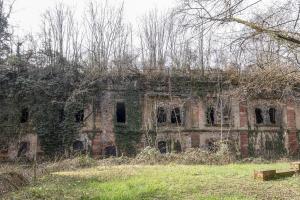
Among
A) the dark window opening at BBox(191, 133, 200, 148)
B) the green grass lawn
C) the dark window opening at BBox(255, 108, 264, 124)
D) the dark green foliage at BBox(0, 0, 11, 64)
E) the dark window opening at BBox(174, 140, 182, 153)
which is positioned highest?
the dark green foliage at BBox(0, 0, 11, 64)

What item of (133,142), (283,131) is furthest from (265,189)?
(283,131)

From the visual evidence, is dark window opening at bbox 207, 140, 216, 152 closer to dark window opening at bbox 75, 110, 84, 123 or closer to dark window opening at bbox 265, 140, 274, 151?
dark window opening at bbox 265, 140, 274, 151

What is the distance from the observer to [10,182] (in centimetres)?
1146

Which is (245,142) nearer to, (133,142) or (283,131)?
(283,131)

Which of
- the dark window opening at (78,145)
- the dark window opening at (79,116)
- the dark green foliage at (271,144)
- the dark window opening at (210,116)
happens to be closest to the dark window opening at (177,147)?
the dark window opening at (210,116)

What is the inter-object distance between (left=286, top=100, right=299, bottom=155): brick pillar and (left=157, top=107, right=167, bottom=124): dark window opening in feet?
29.3

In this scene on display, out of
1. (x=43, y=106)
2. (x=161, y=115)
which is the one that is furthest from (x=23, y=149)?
(x=161, y=115)

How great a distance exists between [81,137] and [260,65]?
17370mm

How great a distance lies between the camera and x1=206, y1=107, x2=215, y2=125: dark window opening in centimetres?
2816

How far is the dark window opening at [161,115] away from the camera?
90.0 ft

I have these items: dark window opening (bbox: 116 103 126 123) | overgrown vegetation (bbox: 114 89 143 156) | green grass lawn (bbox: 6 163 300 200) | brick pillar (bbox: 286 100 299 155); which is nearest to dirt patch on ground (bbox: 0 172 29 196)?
green grass lawn (bbox: 6 163 300 200)

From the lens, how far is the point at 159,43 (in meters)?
32.4

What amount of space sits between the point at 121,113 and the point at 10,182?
632 inches

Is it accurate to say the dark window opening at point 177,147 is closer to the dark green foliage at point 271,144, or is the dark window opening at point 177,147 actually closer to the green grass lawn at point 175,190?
the dark green foliage at point 271,144
